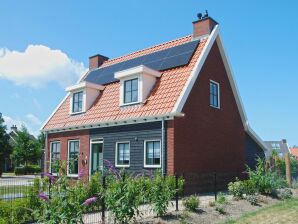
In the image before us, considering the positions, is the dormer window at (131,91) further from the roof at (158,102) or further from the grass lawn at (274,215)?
the grass lawn at (274,215)

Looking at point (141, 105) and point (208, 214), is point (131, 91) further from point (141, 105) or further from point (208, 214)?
point (208, 214)

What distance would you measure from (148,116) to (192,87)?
9.12 ft

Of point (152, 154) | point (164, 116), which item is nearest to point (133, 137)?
point (152, 154)

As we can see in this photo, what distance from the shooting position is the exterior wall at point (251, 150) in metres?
24.1

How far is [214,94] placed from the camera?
2073 cm

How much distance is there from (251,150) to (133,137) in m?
10.00

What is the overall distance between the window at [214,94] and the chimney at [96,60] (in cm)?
1078

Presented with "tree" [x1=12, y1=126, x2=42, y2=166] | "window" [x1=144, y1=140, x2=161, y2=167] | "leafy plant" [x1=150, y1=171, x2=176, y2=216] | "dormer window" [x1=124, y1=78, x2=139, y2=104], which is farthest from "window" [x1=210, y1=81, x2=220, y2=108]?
"tree" [x1=12, y1=126, x2=42, y2=166]

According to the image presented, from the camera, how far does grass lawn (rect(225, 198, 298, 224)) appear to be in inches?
442

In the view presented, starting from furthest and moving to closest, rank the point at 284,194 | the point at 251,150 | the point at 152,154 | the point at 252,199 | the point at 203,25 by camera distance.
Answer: the point at 251,150 < the point at 203,25 < the point at 152,154 < the point at 284,194 < the point at 252,199

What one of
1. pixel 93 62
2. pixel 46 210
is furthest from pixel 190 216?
pixel 93 62

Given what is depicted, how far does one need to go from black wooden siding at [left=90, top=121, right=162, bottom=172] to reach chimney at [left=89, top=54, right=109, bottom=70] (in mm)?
9208

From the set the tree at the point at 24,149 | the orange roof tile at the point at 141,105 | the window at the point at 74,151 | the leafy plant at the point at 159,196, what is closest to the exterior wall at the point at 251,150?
the orange roof tile at the point at 141,105

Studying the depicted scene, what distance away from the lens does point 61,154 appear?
2362 cm
